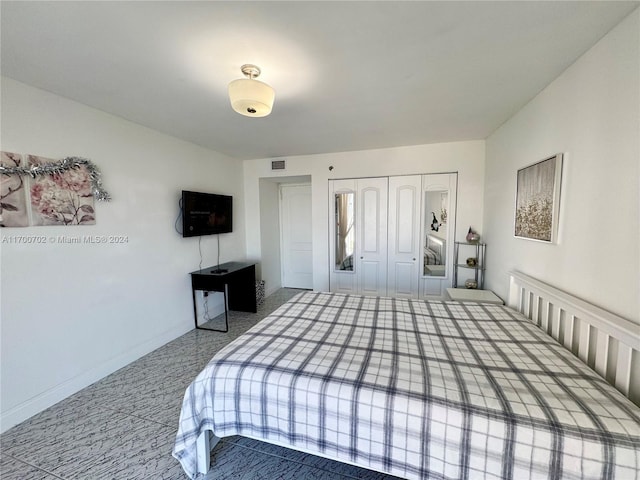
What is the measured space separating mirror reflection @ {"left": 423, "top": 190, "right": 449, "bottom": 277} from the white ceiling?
126 cm

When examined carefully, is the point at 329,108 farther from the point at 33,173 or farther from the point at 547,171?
the point at 33,173

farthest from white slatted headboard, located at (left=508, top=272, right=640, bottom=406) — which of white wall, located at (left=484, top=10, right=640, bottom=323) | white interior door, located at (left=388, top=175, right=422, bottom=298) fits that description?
white interior door, located at (left=388, top=175, right=422, bottom=298)

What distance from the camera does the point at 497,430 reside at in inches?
39.8

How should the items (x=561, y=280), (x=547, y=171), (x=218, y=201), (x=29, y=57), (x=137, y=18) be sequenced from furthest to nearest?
(x=218, y=201)
(x=547, y=171)
(x=561, y=280)
(x=29, y=57)
(x=137, y=18)

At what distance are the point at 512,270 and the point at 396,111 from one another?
189 cm

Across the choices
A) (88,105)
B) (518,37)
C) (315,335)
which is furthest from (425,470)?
(88,105)

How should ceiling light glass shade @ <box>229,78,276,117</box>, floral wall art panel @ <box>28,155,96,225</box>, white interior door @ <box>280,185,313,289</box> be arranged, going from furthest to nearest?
white interior door @ <box>280,185,313,289</box> → floral wall art panel @ <box>28,155,96,225</box> → ceiling light glass shade @ <box>229,78,276,117</box>

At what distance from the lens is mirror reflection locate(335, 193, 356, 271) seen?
3.97 meters

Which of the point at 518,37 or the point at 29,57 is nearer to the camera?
the point at 518,37

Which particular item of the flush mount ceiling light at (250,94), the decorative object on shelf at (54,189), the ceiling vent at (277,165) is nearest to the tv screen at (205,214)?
the decorative object on shelf at (54,189)

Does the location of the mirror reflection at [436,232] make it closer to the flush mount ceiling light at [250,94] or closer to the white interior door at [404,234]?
the white interior door at [404,234]

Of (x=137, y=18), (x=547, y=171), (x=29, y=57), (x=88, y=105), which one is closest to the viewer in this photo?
(x=137, y=18)

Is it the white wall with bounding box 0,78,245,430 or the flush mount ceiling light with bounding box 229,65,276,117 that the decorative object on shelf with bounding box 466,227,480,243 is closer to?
the flush mount ceiling light with bounding box 229,65,276,117

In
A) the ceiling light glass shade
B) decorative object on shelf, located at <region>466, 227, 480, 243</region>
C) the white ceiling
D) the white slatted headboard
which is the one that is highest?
the white ceiling
